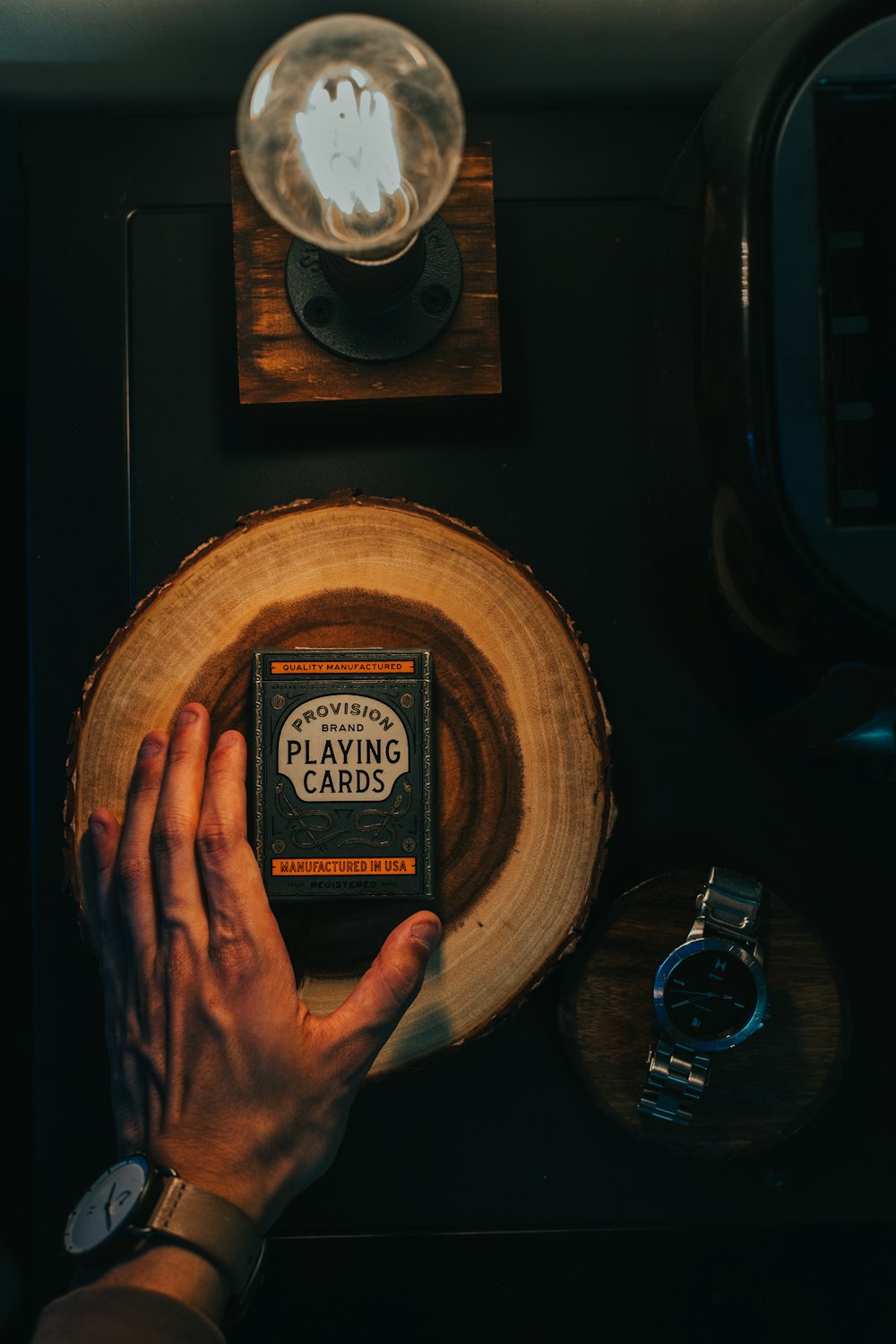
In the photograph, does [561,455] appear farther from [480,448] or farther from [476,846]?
[476,846]

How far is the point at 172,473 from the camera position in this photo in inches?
43.3

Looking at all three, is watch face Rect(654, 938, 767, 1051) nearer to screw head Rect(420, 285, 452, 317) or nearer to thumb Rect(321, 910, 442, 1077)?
thumb Rect(321, 910, 442, 1077)

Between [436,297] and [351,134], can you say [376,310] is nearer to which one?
[436,297]

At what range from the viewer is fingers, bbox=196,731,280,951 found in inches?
34.0

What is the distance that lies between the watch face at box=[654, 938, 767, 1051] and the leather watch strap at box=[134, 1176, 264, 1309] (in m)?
0.40

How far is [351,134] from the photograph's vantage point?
858mm

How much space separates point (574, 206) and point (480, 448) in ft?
0.97

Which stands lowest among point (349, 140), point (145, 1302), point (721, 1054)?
point (145, 1302)

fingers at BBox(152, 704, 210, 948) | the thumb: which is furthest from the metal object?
the thumb

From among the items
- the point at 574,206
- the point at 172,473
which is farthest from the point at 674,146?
the point at 172,473

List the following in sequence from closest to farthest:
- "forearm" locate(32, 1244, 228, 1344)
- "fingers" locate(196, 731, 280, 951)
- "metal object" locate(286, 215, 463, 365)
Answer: "forearm" locate(32, 1244, 228, 1344) → "fingers" locate(196, 731, 280, 951) → "metal object" locate(286, 215, 463, 365)

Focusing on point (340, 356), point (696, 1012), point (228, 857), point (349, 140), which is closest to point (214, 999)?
point (228, 857)

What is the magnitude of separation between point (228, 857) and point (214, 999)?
0.12 metres

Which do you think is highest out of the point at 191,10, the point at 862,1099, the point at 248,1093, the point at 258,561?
the point at 191,10
